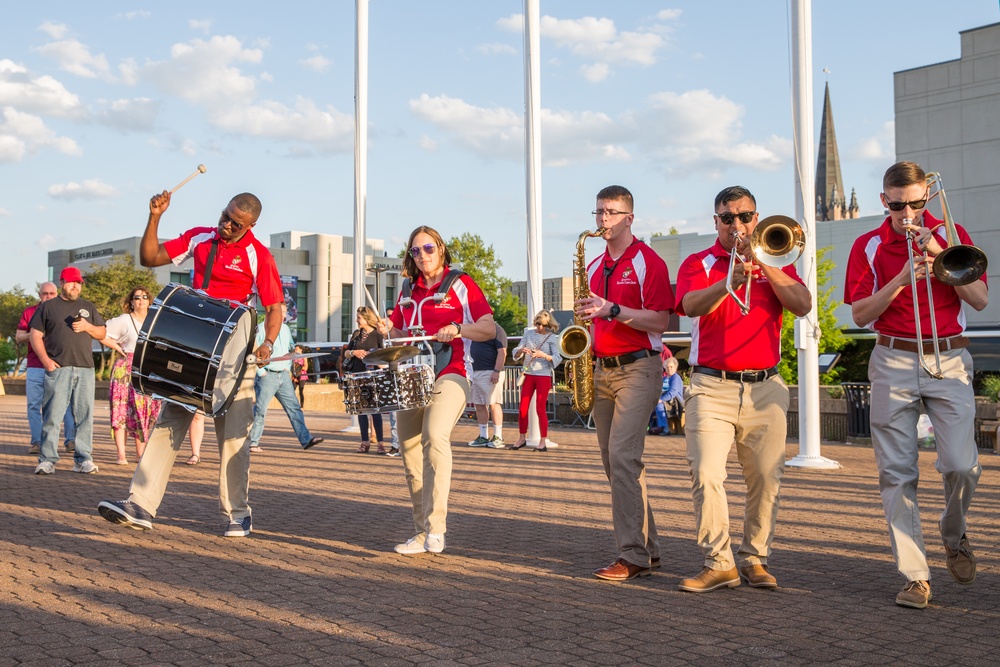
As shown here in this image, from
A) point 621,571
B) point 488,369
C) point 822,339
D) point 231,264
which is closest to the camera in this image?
point 621,571

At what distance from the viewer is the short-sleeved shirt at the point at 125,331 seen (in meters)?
12.3

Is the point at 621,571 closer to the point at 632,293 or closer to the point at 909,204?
the point at 632,293

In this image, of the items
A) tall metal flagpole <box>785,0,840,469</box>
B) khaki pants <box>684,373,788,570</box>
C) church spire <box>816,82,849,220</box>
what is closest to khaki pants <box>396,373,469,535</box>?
khaki pants <box>684,373,788,570</box>

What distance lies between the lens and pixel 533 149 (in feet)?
56.0

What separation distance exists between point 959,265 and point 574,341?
90.0 inches

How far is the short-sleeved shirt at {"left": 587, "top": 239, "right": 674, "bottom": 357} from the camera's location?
6457 millimetres

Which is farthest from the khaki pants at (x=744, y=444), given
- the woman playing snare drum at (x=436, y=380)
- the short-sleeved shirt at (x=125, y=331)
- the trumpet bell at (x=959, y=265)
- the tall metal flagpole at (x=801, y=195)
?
the short-sleeved shirt at (x=125, y=331)

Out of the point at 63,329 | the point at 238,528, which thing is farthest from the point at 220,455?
the point at 63,329

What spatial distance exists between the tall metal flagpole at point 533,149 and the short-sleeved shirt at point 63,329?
6.85 metres

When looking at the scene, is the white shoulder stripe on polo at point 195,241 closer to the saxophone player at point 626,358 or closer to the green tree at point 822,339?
the saxophone player at point 626,358

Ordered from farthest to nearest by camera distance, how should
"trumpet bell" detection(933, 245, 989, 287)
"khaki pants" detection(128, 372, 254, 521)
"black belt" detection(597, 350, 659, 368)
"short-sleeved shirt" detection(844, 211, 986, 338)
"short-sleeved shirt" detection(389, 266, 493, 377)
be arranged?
1. "khaki pants" detection(128, 372, 254, 521)
2. "short-sleeved shirt" detection(389, 266, 493, 377)
3. "black belt" detection(597, 350, 659, 368)
4. "short-sleeved shirt" detection(844, 211, 986, 338)
5. "trumpet bell" detection(933, 245, 989, 287)

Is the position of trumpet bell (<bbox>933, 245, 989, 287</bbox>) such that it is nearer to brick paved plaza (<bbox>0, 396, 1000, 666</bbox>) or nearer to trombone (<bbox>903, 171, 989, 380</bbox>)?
trombone (<bbox>903, 171, 989, 380</bbox>)

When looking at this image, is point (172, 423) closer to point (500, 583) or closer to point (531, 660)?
point (500, 583)

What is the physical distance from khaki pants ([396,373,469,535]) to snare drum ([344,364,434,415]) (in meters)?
0.12
